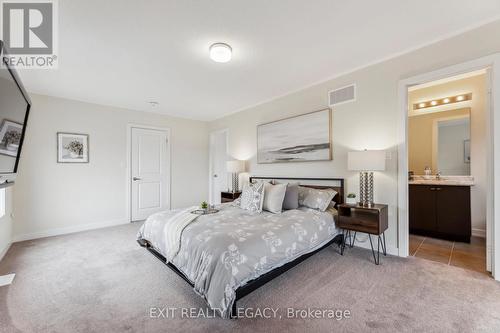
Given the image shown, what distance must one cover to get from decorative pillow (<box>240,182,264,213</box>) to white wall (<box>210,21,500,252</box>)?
3.61 ft

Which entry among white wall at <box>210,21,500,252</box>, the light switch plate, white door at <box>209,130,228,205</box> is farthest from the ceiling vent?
the light switch plate

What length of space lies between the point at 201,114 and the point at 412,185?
4.62 meters

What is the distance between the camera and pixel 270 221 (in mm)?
2455

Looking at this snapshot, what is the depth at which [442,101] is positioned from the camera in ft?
12.5

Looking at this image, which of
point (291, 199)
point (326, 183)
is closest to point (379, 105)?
point (326, 183)

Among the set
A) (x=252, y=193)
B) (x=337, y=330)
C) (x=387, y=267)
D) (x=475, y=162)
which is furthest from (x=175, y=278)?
(x=475, y=162)

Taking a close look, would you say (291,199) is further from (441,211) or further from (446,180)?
(446,180)

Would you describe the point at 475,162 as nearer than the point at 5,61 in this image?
No

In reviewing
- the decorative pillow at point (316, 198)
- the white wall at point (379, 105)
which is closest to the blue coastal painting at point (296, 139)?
the white wall at point (379, 105)

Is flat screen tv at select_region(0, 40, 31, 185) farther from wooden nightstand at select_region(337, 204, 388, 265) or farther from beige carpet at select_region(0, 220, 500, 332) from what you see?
wooden nightstand at select_region(337, 204, 388, 265)

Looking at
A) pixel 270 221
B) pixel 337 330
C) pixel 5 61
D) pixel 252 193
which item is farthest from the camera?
pixel 252 193

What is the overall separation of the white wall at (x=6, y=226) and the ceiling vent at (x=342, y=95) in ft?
16.4

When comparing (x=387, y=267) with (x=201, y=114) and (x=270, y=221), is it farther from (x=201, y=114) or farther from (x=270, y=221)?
(x=201, y=114)

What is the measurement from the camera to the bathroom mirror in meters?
3.65
